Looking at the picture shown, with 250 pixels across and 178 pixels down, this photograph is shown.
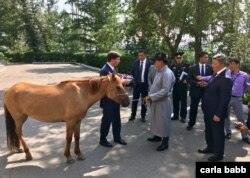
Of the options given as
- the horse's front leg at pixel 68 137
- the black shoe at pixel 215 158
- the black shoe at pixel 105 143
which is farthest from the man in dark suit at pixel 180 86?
the horse's front leg at pixel 68 137

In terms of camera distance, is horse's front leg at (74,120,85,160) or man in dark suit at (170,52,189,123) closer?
horse's front leg at (74,120,85,160)

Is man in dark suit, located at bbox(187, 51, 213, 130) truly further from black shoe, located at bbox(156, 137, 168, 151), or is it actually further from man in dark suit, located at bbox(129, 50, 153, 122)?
black shoe, located at bbox(156, 137, 168, 151)

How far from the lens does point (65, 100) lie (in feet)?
20.2

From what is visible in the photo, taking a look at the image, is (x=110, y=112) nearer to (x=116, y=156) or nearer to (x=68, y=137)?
(x=116, y=156)

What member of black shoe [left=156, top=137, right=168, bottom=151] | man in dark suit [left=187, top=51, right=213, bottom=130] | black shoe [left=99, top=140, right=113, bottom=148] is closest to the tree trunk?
man in dark suit [left=187, top=51, right=213, bottom=130]

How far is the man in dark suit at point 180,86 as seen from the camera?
9302mm

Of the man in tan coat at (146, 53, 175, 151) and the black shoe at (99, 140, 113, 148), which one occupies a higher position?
the man in tan coat at (146, 53, 175, 151)

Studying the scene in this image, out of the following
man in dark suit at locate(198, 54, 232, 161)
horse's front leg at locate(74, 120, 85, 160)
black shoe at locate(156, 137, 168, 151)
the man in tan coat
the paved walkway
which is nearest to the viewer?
the paved walkway

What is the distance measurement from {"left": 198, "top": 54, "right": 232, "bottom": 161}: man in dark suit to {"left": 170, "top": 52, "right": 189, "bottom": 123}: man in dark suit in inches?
114

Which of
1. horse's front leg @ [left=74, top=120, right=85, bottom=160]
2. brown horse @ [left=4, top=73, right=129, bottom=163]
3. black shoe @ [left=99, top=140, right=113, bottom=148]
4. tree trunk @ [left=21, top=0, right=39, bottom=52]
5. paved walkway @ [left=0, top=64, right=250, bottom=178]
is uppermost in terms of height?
tree trunk @ [left=21, top=0, right=39, bottom=52]

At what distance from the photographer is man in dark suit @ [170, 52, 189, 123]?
9302 millimetres

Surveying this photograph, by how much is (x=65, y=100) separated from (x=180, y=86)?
4086 mm

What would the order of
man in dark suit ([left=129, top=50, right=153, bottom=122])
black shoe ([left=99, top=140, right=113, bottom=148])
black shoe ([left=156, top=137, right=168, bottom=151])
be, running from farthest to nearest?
1. man in dark suit ([left=129, top=50, right=153, bottom=122])
2. black shoe ([left=99, top=140, right=113, bottom=148])
3. black shoe ([left=156, top=137, right=168, bottom=151])

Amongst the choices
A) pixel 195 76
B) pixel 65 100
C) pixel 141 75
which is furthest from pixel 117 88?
pixel 141 75
